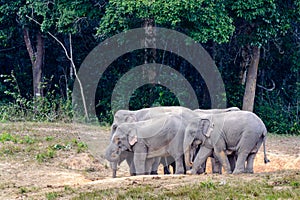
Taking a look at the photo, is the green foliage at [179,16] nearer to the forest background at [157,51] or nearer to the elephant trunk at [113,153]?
the forest background at [157,51]

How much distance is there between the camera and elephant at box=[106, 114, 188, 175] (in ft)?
43.7

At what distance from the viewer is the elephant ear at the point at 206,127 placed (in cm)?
1284

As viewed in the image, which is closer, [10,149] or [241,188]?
[241,188]

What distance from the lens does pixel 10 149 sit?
1537cm

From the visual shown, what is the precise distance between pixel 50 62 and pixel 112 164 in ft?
50.8

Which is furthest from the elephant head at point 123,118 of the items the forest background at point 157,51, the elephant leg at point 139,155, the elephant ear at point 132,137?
the forest background at point 157,51

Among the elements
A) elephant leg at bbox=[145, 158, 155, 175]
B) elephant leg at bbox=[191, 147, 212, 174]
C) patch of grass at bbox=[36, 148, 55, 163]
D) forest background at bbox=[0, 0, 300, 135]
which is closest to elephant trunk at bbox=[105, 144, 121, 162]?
elephant leg at bbox=[145, 158, 155, 175]

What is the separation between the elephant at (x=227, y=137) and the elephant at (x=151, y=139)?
0.25 metres

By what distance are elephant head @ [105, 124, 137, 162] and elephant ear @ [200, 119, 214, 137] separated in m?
1.41

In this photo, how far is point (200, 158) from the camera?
12945 millimetres

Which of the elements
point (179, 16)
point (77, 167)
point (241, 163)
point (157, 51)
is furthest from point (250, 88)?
point (241, 163)

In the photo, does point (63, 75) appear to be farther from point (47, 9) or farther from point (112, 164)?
point (112, 164)

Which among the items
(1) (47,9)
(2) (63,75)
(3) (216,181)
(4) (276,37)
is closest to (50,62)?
(2) (63,75)

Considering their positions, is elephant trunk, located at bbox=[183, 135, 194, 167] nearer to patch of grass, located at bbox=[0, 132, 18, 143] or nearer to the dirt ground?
the dirt ground
